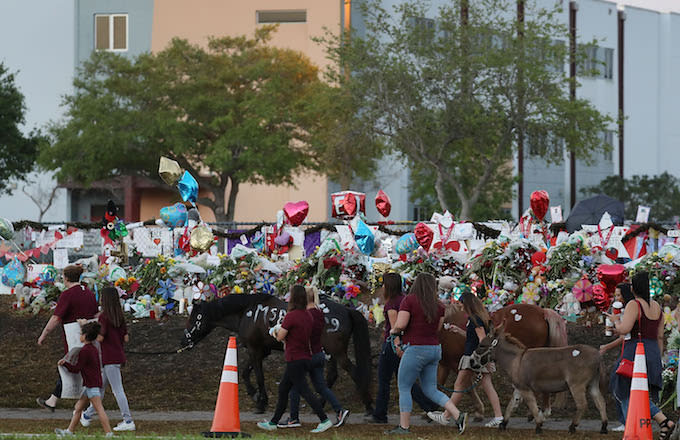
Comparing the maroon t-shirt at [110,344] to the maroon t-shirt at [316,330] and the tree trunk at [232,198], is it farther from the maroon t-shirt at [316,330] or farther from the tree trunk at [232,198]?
the tree trunk at [232,198]

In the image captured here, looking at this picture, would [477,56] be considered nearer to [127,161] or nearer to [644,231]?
[127,161]

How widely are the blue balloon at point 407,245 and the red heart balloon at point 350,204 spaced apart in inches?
45.3

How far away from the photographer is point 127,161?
48.2 metres

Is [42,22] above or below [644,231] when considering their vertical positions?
above

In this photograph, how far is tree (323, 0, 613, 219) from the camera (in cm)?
3956

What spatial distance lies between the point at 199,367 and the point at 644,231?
25.3 ft

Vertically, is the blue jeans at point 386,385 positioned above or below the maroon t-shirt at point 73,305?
below

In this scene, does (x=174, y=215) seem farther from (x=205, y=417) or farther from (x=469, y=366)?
(x=469, y=366)

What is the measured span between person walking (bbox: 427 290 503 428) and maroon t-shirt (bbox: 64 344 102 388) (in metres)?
3.42

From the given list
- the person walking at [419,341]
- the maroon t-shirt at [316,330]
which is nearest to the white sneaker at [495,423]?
the person walking at [419,341]

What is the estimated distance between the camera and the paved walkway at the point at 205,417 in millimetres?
12680

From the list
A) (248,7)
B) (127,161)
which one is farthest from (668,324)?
(248,7)

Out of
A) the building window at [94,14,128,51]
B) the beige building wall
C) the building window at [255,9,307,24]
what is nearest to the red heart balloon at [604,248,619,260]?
the beige building wall

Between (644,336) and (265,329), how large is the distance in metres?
4.71
